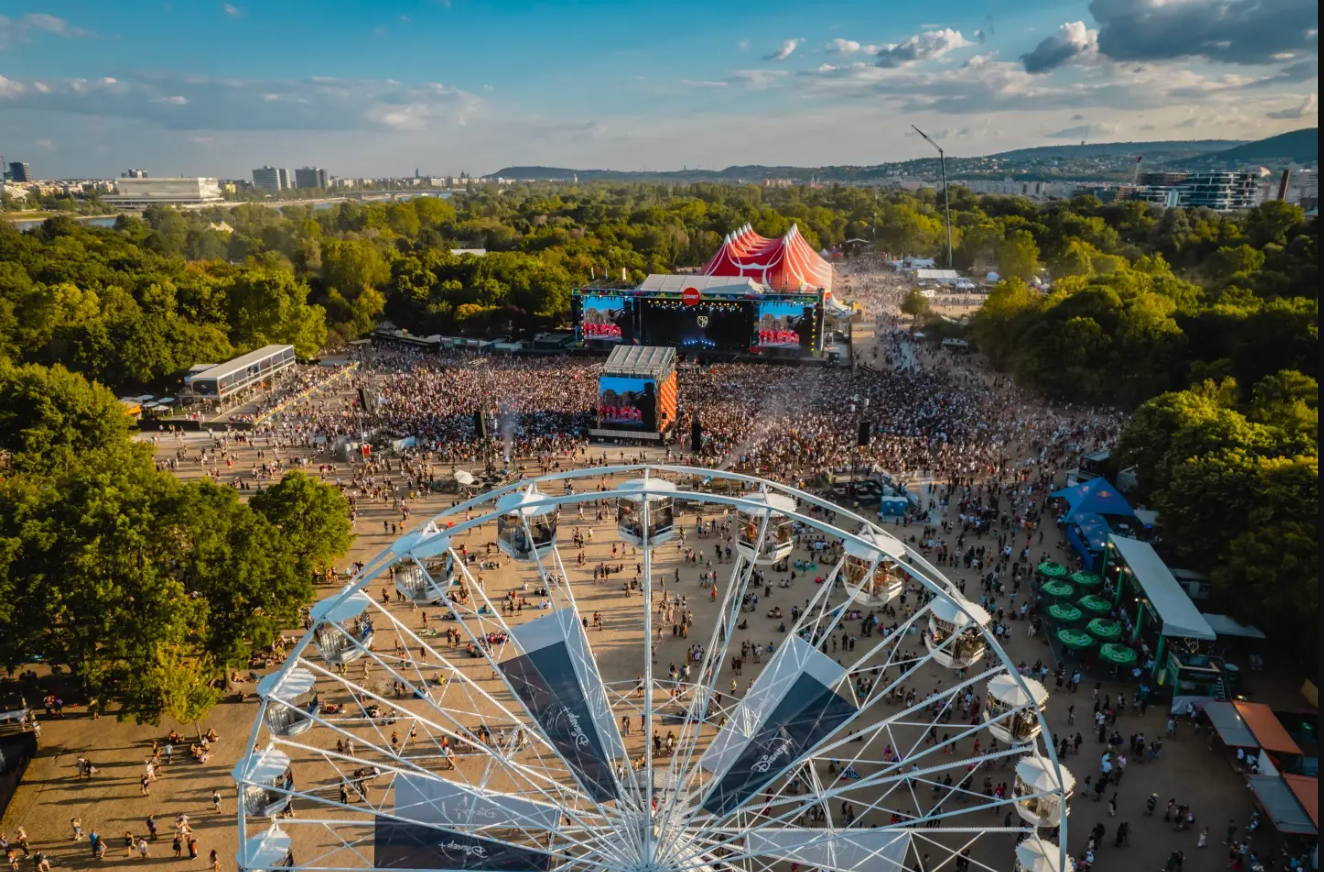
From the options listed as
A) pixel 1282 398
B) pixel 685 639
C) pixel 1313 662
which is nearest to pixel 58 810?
pixel 685 639

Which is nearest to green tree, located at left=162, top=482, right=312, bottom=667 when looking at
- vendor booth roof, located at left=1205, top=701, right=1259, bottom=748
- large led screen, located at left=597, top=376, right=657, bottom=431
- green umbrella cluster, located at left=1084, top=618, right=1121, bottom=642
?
large led screen, located at left=597, top=376, right=657, bottom=431

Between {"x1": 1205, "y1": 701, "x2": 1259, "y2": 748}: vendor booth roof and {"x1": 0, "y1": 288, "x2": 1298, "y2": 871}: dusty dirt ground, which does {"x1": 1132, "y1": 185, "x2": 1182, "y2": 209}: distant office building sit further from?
{"x1": 0, "y1": 288, "x2": 1298, "y2": 871}: dusty dirt ground

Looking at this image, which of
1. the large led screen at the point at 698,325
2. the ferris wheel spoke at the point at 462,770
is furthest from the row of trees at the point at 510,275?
the ferris wheel spoke at the point at 462,770

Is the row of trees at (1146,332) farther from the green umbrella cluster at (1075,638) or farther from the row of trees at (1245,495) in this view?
the green umbrella cluster at (1075,638)

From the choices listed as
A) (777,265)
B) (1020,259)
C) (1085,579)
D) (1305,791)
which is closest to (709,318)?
(777,265)

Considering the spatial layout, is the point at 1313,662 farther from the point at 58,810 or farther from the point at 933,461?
the point at 58,810

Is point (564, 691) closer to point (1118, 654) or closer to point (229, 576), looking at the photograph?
point (229, 576)

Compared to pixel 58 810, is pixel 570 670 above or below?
above
